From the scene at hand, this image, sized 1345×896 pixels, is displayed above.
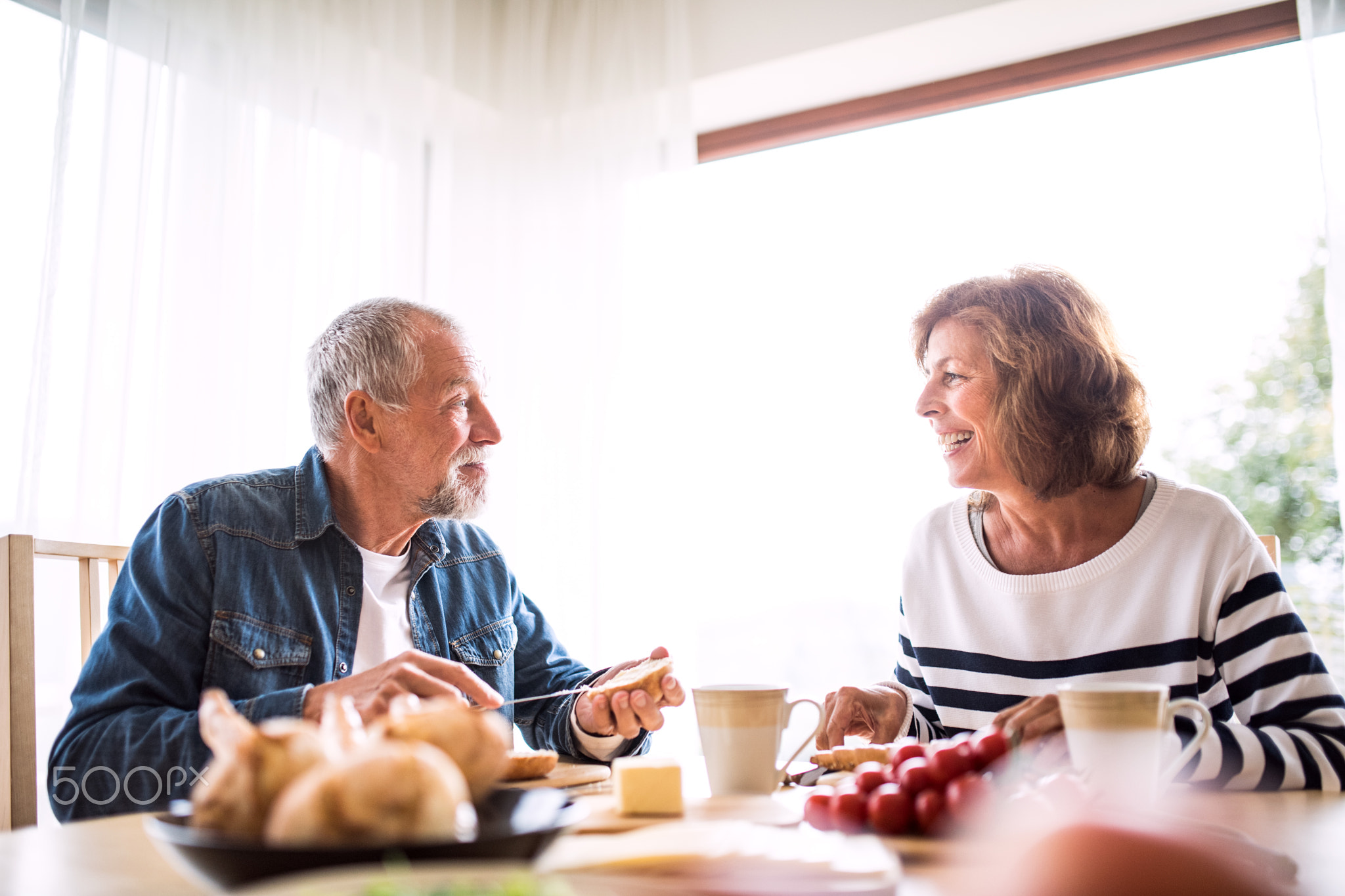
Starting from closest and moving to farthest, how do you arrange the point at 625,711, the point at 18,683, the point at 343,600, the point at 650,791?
the point at 650,791 < the point at 18,683 < the point at 625,711 < the point at 343,600

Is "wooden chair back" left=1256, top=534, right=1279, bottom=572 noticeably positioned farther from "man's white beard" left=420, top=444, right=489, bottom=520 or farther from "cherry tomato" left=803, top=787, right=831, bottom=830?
"man's white beard" left=420, top=444, right=489, bottom=520

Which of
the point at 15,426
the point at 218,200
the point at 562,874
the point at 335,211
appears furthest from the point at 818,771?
the point at 335,211

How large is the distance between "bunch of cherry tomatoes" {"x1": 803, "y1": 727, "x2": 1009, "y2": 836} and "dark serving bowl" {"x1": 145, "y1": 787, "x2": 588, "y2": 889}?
27cm

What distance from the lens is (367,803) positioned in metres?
0.54

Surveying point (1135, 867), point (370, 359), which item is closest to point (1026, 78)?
point (370, 359)

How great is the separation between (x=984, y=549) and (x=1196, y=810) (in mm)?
760

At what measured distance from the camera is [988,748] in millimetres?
855

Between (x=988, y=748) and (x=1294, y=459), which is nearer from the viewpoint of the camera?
(x=988, y=748)

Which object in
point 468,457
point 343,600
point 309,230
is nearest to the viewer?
point 343,600

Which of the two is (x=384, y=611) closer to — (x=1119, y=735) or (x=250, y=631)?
(x=250, y=631)

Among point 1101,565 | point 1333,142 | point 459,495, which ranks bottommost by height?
point 1101,565

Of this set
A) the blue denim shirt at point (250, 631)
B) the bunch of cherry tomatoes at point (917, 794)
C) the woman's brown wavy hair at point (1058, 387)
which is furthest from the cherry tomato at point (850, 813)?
the woman's brown wavy hair at point (1058, 387)

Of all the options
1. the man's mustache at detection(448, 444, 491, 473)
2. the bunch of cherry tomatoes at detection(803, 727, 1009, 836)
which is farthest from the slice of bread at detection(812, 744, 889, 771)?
the man's mustache at detection(448, 444, 491, 473)

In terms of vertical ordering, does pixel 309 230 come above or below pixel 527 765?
above
